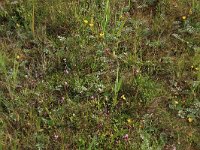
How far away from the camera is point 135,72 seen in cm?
414

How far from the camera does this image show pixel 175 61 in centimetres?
429

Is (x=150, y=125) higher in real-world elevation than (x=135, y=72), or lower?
lower

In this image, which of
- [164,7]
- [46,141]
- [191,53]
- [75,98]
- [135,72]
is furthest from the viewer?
[164,7]

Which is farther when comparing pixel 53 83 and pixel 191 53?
pixel 191 53

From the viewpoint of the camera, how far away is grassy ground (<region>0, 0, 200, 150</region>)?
11.9 ft

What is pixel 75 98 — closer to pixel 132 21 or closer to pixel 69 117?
pixel 69 117

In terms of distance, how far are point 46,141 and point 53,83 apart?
0.69 meters

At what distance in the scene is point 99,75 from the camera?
4.10m

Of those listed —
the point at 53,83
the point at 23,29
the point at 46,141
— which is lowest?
the point at 46,141

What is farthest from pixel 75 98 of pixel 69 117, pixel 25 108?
pixel 25 108

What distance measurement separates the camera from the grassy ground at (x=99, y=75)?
11.9 ft

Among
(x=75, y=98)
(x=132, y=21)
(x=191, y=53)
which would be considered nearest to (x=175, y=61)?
(x=191, y=53)

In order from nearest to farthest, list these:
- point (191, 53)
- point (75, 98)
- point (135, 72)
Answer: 1. point (75, 98)
2. point (135, 72)
3. point (191, 53)

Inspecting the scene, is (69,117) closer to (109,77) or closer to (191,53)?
(109,77)
